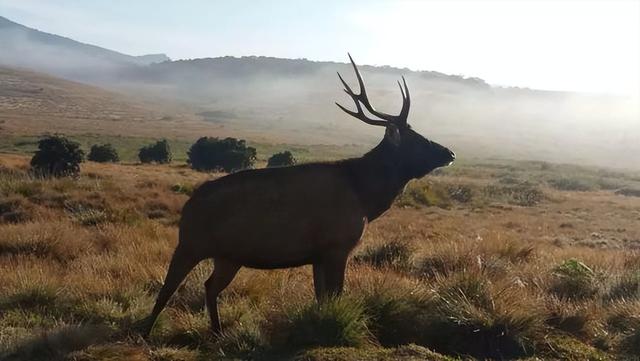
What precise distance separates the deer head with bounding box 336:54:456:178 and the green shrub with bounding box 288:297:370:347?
226cm

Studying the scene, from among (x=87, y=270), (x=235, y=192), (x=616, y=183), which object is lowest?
(x=616, y=183)

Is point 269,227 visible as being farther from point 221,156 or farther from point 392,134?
point 221,156

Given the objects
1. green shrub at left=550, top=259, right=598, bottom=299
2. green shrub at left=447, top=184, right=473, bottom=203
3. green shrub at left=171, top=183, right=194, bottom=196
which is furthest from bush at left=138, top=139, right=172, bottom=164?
green shrub at left=550, top=259, right=598, bottom=299

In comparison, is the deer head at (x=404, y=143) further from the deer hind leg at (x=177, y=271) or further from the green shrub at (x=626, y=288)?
the green shrub at (x=626, y=288)

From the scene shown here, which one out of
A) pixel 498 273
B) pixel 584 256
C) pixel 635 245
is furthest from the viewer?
pixel 635 245

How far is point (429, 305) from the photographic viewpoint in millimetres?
7211

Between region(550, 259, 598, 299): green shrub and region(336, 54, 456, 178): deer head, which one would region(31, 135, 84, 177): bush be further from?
region(550, 259, 598, 299): green shrub

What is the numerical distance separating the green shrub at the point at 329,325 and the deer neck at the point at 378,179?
141cm

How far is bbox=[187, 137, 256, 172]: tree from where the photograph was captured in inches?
1751

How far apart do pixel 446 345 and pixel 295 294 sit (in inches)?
72.6

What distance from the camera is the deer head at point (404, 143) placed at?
7.77m

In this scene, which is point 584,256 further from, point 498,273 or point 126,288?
point 126,288

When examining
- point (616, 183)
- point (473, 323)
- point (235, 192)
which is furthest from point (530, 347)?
point (616, 183)

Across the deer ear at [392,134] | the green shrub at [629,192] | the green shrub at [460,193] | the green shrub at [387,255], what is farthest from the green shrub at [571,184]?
the deer ear at [392,134]
